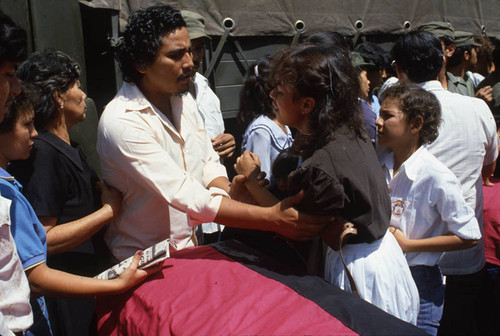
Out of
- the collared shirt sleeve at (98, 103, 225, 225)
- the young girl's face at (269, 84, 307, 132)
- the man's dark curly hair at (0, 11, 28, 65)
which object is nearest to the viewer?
the man's dark curly hair at (0, 11, 28, 65)

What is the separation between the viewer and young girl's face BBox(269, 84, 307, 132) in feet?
5.97

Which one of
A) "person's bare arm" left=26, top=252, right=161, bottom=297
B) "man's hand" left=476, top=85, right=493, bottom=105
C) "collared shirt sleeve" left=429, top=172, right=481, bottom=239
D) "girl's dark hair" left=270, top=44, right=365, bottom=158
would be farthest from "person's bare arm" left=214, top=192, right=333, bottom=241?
"man's hand" left=476, top=85, right=493, bottom=105

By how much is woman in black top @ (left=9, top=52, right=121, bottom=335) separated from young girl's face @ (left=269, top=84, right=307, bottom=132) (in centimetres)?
80

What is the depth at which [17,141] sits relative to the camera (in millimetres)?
1854

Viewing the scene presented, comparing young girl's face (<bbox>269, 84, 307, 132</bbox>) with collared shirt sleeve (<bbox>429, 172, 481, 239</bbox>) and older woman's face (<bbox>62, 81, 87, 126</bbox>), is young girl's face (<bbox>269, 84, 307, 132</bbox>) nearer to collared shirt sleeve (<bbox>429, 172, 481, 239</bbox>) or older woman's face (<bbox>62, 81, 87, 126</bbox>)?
collared shirt sleeve (<bbox>429, 172, 481, 239</bbox>)

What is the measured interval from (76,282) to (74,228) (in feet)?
1.27

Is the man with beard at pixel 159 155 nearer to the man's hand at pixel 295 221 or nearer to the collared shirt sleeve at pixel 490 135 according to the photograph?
the man's hand at pixel 295 221

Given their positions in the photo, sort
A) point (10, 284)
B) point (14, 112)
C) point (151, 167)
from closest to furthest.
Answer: point (10, 284)
point (14, 112)
point (151, 167)

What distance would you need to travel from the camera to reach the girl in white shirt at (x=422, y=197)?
7.09ft

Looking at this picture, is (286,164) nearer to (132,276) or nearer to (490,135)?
(132,276)

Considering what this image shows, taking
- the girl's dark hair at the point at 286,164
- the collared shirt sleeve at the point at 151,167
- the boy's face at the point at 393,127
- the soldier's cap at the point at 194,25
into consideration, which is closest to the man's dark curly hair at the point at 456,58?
the soldier's cap at the point at 194,25

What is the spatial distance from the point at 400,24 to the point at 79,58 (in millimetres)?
3551

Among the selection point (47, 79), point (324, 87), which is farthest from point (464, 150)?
point (47, 79)

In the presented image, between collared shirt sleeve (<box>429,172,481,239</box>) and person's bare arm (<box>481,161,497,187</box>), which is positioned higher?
collared shirt sleeve (<box>429,172,481,239</box>)
